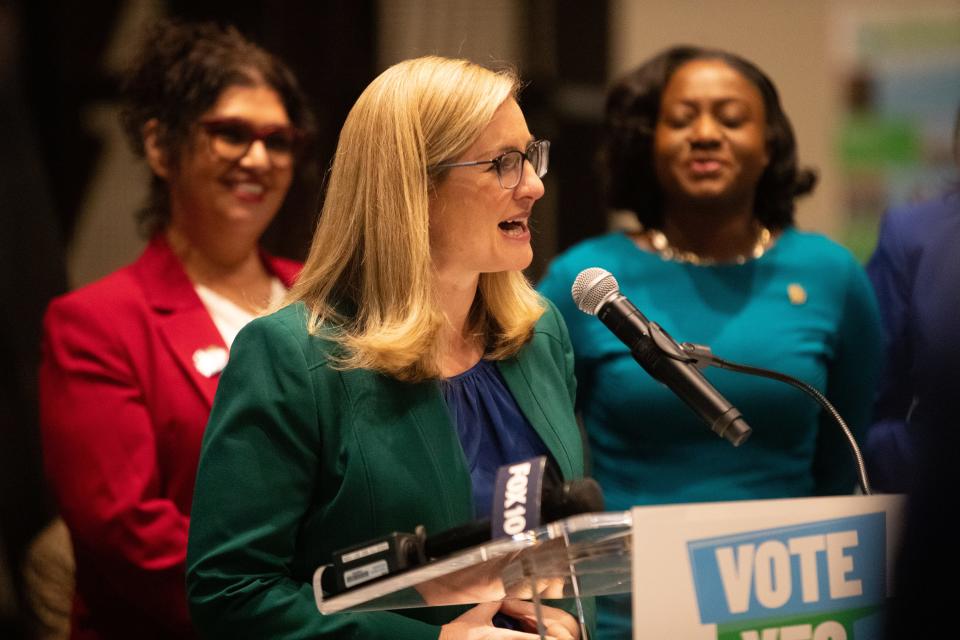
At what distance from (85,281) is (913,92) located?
3.82m

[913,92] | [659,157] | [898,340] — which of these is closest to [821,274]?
[898,340]

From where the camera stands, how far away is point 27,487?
10.8 feet

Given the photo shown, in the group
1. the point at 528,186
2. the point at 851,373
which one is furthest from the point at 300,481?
the point at 851,373

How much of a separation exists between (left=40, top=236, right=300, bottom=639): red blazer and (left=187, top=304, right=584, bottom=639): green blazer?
70cm

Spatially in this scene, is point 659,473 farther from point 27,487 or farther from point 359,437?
point 27,487

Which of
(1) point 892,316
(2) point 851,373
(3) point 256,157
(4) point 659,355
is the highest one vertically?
(3) point 256,157

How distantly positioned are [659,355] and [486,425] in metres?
0.39

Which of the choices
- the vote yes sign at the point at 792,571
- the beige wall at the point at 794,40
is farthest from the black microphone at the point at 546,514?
the beige wall at the point at 794,40

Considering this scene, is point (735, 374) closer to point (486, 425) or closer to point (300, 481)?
point (486, 425)

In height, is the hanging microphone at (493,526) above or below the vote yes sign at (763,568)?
above

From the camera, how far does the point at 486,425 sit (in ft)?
7.12

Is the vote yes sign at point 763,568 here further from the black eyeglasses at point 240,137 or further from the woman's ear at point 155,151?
the woman's ear at point 155,151

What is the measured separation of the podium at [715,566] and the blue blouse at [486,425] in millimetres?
412

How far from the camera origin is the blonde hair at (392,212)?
206 centimetres
